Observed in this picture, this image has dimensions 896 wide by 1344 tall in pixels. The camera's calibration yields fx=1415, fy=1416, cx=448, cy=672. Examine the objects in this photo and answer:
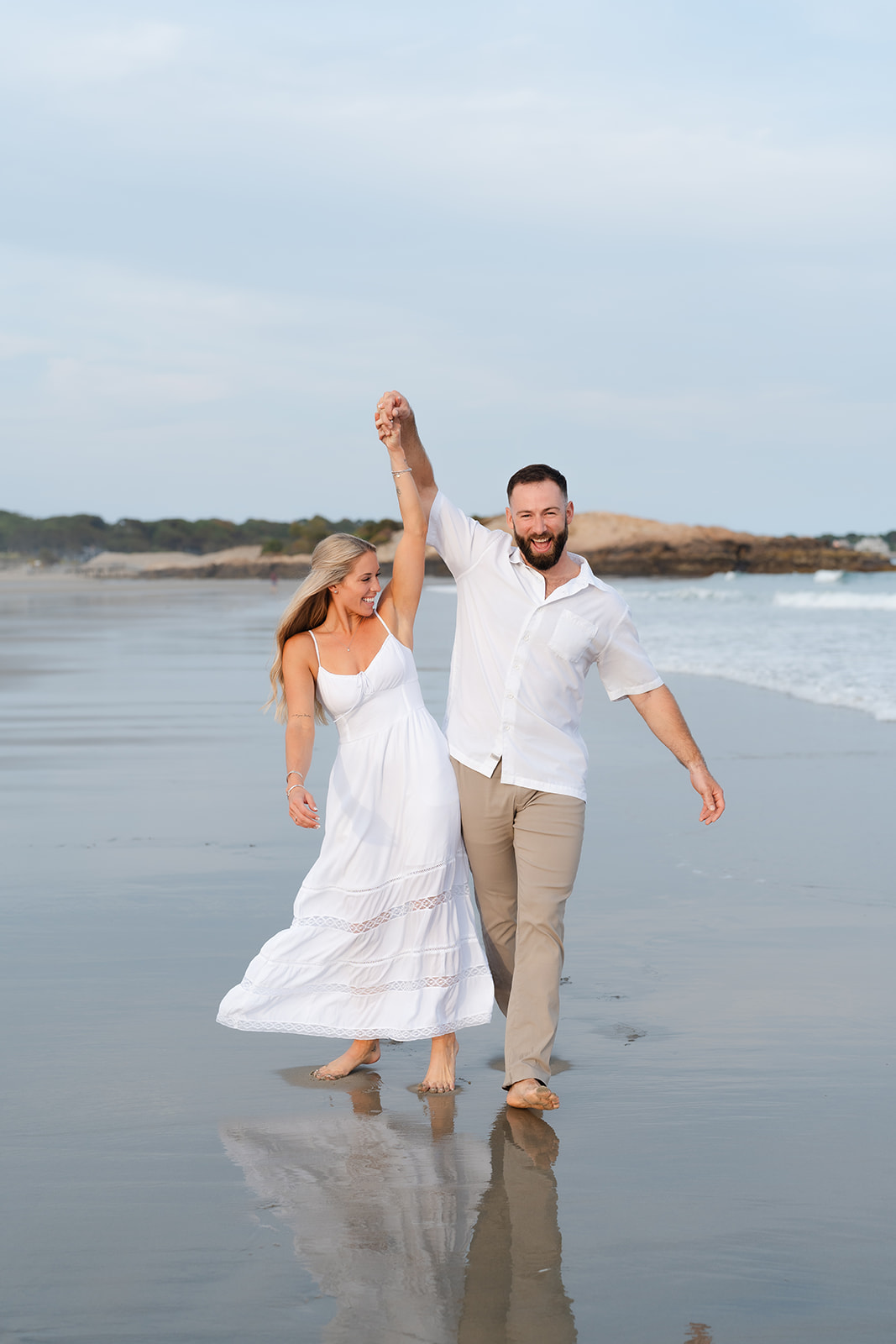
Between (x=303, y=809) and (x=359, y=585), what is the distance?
723 mm

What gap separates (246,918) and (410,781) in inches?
77.5

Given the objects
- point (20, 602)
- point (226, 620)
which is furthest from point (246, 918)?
point (20, 602)

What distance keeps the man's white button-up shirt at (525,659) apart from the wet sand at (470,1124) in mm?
947

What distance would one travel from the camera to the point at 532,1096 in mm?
3889

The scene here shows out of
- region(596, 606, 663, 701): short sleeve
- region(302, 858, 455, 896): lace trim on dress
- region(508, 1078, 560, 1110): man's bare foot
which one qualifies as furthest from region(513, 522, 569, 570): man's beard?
region(508, 1078, 560, 1110): man's bare foot

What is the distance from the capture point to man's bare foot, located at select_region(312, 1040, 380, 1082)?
4.25 metres

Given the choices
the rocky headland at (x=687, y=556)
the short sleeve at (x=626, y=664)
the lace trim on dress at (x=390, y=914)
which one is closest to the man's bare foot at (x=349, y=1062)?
the lace trim on dress at (x=390, y=914)

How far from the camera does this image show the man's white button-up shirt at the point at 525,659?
166 inches

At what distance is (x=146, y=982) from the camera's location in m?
5.02

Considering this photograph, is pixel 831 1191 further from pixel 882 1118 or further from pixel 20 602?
pixel 20 602

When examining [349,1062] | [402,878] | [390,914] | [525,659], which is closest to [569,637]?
[525,659]

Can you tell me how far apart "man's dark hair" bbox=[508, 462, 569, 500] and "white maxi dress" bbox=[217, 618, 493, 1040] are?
672 mm

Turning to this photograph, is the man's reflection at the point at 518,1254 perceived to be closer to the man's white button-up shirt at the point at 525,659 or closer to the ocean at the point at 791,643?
the man's white button-up shirt at the point at 525,659

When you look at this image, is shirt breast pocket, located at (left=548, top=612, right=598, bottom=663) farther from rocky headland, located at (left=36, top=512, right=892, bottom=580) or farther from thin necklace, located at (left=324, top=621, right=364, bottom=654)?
rocky headland, located at (left=36, top=512, right=892, bottom=580)
